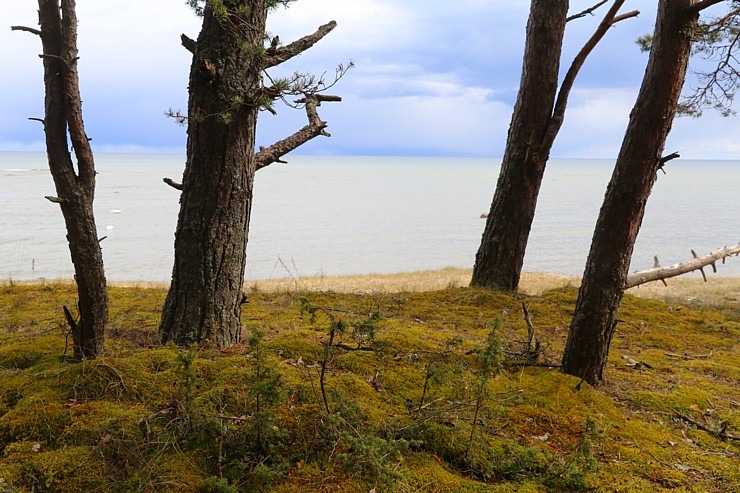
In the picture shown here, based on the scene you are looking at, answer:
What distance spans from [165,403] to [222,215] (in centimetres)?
169

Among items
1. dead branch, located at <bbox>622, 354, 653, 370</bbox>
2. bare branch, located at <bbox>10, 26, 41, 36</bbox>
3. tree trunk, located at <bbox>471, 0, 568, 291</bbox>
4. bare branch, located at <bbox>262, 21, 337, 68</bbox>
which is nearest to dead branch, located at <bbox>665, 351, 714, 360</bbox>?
dead branch, located at <bbox>622, 354, 653, 370</bbox>

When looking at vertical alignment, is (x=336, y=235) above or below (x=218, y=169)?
above

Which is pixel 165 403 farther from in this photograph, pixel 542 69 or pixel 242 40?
pixel 542 69

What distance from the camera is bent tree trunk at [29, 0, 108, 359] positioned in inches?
147

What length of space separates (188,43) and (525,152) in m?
5.52

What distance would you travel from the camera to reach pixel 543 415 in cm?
411

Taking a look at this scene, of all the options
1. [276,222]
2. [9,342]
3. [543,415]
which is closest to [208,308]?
[9,342]

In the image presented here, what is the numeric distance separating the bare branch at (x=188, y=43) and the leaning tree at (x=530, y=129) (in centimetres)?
543

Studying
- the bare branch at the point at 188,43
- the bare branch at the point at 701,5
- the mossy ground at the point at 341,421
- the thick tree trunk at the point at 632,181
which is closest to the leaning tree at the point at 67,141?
the mossy ground at the point at 341,421

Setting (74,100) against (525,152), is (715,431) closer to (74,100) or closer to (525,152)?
(74,100)

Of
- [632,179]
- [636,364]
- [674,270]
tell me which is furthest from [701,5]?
[674,270]

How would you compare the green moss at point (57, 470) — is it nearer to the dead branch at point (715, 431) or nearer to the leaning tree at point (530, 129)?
the dead branch at point (715, 431)

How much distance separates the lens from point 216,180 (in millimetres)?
4695

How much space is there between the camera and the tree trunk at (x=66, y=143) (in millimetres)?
3727
